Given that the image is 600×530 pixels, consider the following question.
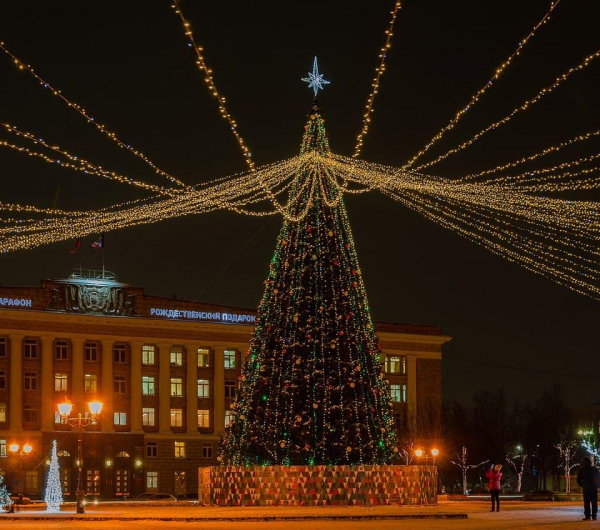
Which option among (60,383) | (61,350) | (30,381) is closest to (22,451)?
(30,381)

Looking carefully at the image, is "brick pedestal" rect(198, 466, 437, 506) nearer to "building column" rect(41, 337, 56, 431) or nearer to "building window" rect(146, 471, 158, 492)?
"building column" rect(41, 337, 56, 431)

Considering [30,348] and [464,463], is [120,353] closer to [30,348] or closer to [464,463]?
[30,348]

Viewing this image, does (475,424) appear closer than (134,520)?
No

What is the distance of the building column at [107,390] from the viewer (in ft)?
216

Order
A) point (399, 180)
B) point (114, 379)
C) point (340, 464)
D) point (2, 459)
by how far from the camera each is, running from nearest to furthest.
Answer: point (399, 180), point (340, 464), point (2, 459), point (114, 379)

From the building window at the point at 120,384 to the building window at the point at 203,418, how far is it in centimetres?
466

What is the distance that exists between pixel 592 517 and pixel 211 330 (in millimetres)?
46625

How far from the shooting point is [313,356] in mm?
29047

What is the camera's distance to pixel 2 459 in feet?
205

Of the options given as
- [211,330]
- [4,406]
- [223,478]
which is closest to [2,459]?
[4,406]

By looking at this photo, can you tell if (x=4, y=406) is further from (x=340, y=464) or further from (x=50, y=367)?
(x=340, y=464)

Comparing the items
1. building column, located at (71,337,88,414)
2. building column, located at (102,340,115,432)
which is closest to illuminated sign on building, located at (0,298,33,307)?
building column, located at (71,337,88,414)

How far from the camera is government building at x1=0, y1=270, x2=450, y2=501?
63750mm

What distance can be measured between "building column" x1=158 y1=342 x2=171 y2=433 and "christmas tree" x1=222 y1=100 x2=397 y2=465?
125 ft
